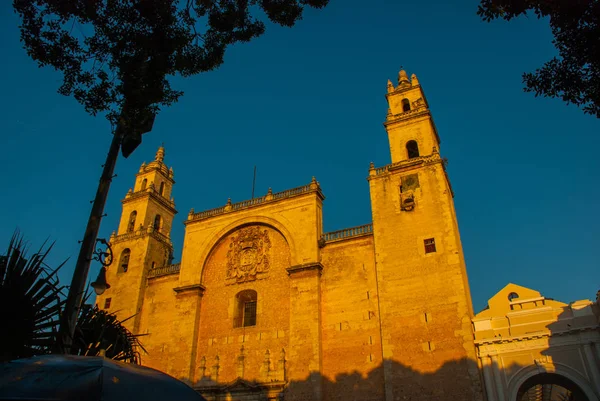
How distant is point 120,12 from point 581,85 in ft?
29.6

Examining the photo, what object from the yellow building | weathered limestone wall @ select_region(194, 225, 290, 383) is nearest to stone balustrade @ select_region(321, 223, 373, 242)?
the yellow building

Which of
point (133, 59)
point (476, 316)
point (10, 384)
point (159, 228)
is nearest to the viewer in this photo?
point (10, 384)

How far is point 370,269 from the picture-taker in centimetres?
2272

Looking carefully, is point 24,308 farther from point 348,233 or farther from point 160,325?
point 160,325

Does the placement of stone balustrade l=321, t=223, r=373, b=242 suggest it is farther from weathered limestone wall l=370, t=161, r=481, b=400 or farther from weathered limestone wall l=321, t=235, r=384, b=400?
weathered limestone wall l=370, t=161, r=481, b=400

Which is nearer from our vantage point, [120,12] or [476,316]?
[120,12]

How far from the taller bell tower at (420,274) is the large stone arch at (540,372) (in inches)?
53.5

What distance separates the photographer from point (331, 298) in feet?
74.9

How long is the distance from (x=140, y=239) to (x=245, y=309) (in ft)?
31.2

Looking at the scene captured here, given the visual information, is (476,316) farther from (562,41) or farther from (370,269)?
(562,41)

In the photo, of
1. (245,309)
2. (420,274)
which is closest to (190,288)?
(245,309)

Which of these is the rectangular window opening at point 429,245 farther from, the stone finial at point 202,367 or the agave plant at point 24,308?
the agave plant at point 24,308

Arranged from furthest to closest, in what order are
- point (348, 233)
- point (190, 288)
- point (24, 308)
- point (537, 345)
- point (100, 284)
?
point (190, 288) → point (348, 233) → point (537, 345) → point (100, 284) → point (24, 308)

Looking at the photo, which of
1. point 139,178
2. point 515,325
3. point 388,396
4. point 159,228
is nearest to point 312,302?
point 388,396
